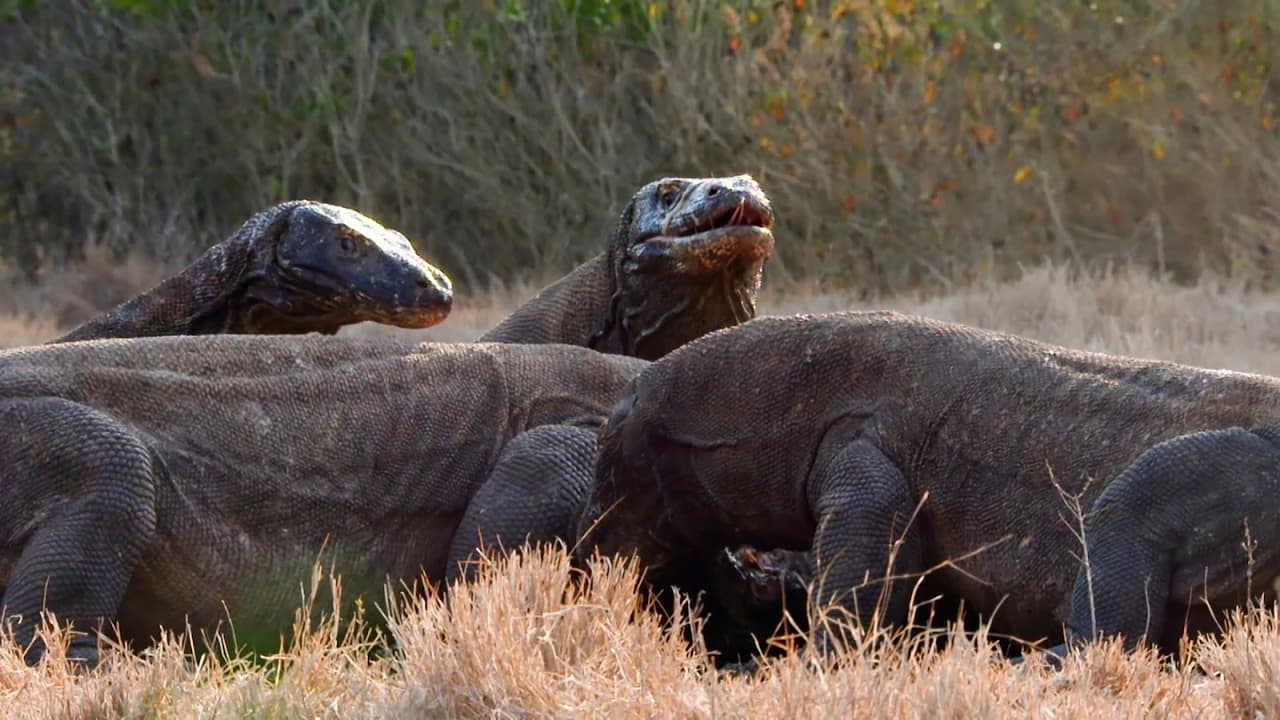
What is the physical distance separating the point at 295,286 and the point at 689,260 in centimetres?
148

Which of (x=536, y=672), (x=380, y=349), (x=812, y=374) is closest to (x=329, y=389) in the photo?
(x=380, y=349)

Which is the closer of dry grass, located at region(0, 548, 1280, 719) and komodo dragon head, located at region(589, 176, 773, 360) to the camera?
dry grass, located at region(0, 548, 1280, 719)

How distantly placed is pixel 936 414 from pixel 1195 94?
12.6m

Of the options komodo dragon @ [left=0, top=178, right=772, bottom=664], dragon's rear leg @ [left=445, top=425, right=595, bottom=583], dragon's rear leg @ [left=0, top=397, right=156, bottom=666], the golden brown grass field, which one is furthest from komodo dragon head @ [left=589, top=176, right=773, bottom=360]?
the golden brown grass field

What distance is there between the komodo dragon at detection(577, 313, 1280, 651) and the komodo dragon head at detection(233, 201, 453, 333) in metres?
1.84

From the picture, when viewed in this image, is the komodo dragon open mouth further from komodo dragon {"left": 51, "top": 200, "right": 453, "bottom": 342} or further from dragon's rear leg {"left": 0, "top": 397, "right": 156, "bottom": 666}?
dragon's rear leg {"left": 0, "top": 397, "right": 156, "bottom": 666}

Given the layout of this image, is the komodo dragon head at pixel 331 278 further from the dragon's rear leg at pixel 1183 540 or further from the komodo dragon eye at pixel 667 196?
the dragon's rear leg at pixel 1183 540

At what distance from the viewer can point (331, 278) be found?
7715 millimetres

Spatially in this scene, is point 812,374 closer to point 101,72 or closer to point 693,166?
point 693,166

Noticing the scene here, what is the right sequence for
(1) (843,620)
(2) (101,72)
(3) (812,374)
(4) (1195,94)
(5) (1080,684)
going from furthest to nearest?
(2) (101,72) < (4) (1195,94) < (3) (812,374) < (1) (843,620) < (5) (1080,684)

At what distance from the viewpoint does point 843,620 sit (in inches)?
204

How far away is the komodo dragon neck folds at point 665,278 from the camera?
8.20 metres

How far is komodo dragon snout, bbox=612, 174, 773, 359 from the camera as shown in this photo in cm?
819

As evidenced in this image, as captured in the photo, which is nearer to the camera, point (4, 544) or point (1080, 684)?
point (1080, 684)
